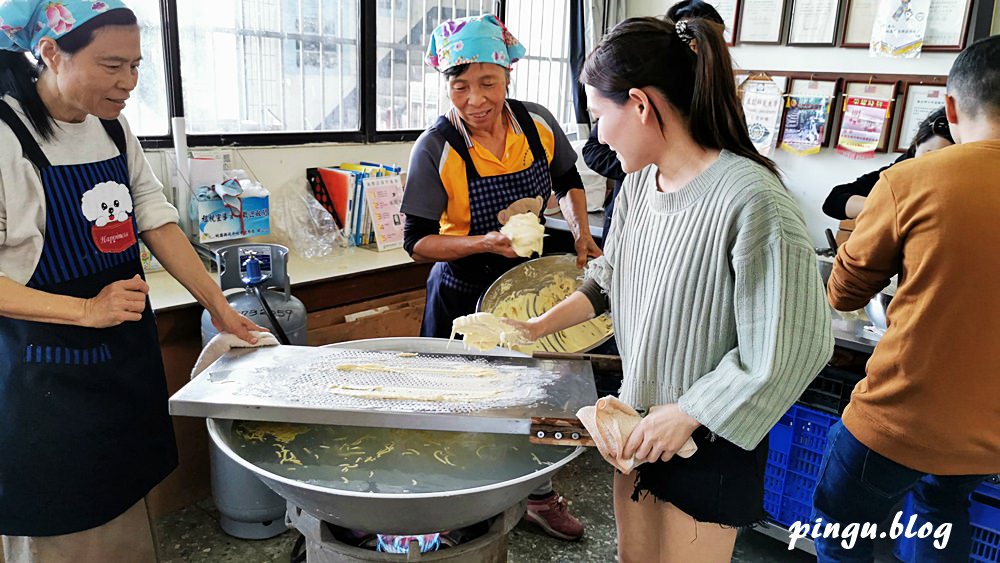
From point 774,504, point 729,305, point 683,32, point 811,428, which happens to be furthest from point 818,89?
point 729,305

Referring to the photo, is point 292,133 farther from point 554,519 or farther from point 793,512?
point 793,512

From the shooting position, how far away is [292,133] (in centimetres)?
312

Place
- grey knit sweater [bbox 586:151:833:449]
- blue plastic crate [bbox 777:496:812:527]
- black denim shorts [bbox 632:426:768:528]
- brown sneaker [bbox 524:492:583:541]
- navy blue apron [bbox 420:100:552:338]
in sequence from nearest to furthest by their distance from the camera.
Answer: grey knit sweater [bbox 586:151:833:449] → black denim shorts [bbox 632:426:768:528] → navy blue apron [bbox 420:100:552:338] → blue plastic crate [bbox 777:496:812:527] → brown sneaker [bbox 524:492:583:541]

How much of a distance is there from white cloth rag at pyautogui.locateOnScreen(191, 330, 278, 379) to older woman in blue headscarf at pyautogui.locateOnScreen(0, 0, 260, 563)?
0.07 feet

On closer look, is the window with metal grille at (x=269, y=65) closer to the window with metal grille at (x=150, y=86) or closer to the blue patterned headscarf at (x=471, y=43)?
the window with metal grille at (x=150, y=86)

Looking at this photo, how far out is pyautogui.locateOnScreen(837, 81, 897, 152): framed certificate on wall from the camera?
11.7 feet

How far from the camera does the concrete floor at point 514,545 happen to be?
7.70 feet

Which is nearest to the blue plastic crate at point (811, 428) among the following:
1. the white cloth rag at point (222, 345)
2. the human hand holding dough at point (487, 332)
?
the human hand holding dough at point (487, 332)

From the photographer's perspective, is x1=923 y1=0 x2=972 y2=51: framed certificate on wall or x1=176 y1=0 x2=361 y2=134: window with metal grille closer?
x1=176 y1=0 x2=361 y2=134: window with metal grille

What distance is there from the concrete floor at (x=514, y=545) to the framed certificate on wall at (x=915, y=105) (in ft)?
7.62

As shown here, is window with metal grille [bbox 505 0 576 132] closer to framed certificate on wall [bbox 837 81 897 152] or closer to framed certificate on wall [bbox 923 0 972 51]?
framed certificate on wall [bbox 837 81 897 152]

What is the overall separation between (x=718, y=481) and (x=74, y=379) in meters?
1.36

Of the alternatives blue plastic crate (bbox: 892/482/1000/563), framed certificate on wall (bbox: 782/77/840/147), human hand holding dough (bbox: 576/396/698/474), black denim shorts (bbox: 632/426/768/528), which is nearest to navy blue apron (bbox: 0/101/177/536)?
human hand holding dough (bbox: 576/396/698/474)

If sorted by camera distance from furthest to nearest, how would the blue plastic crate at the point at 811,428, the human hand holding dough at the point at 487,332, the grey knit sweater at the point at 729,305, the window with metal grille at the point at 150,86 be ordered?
the window with metal grille at the point at 150,86 < the blue plastic crate at the point at 811,428 < the human hand holding dough at the point at 487,332 < the grey knit sweater at the point at 729,305
